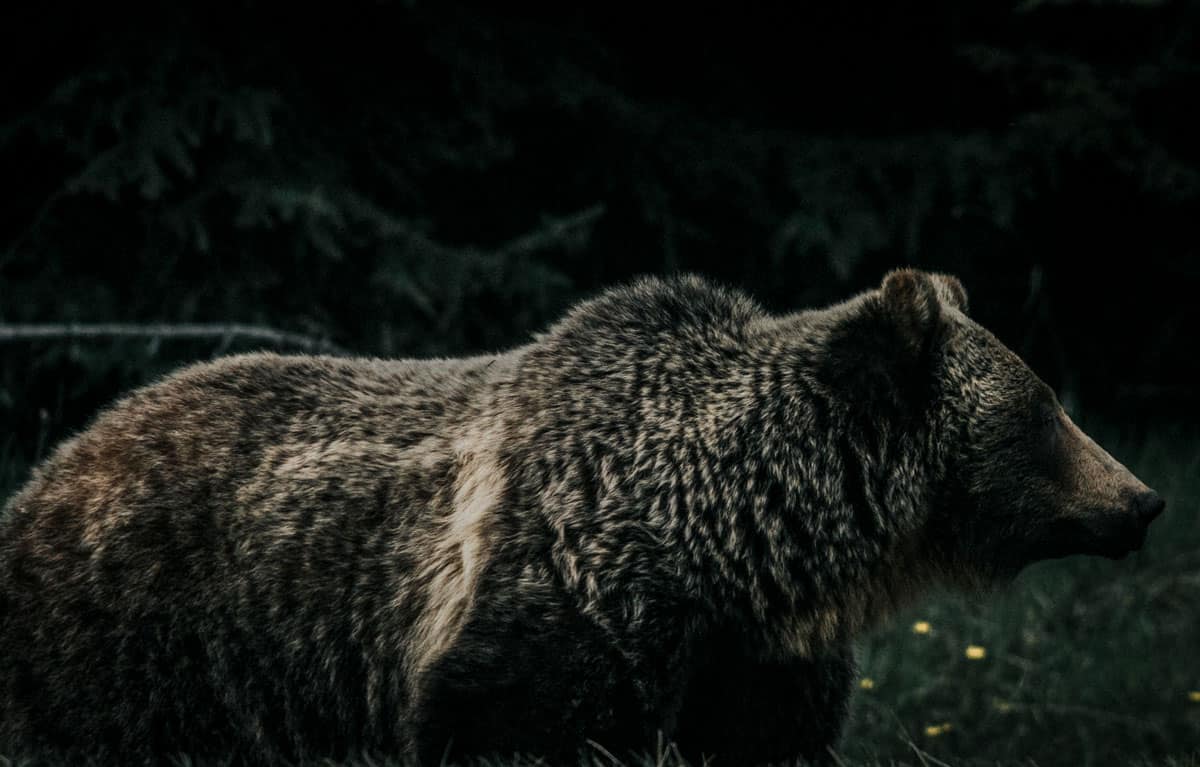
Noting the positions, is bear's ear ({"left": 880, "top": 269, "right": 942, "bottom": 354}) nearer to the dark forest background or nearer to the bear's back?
the bear's back

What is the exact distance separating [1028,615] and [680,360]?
3.11 meters

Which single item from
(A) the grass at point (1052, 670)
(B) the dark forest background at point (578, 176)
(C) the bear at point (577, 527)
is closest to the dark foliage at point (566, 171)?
(B) the dark forest background at point (578, 176)

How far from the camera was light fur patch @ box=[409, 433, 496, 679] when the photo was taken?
308 cm

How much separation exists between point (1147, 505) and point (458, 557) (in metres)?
1.80

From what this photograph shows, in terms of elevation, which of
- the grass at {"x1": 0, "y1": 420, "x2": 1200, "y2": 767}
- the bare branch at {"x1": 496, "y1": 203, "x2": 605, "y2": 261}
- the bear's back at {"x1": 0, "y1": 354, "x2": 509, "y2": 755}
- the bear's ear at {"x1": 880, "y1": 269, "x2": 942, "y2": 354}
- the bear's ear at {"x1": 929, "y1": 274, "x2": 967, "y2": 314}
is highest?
the bare branch at {"x1": 496, "y1": 203, "x2": 605, "y2": 261}

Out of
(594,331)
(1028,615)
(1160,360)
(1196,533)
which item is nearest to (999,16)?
(1160,360)

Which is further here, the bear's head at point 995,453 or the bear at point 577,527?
the bear's head at point 995,453

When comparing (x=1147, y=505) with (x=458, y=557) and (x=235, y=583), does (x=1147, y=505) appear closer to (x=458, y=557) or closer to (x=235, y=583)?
(x=458, y=557)

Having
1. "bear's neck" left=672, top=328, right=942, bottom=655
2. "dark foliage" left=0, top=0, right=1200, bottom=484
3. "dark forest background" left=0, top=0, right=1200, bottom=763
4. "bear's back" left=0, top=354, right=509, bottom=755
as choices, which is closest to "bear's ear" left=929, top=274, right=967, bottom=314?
"bear's neck" left=672, top=328, right=942, bottom=655

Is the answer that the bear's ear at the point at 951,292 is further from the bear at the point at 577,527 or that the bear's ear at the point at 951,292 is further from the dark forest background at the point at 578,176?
the dark forest background at the point at 578,176

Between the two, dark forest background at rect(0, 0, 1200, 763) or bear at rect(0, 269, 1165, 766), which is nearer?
bear at rect(0, 269, 1165, 766)

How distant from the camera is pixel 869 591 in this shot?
132 inches

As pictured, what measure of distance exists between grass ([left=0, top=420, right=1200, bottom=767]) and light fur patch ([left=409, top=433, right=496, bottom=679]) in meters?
1.81

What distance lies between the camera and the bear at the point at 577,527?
10.3 feet
